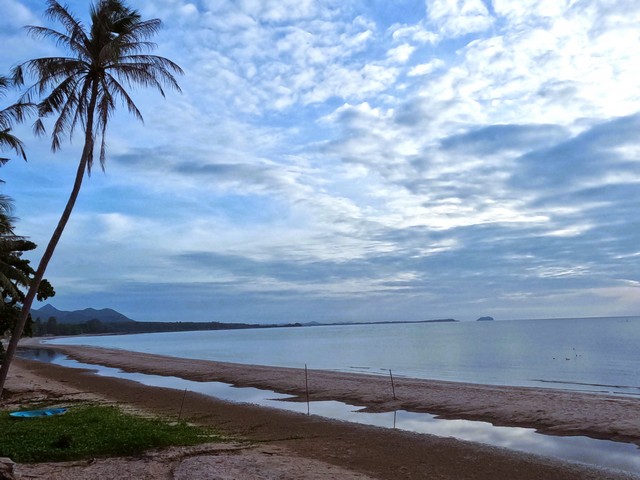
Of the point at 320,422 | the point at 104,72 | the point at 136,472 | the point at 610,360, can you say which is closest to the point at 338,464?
the point at 136,472

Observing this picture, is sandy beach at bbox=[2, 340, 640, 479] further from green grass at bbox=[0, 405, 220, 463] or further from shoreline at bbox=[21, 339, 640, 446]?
green grass at bbox=[0, 405, 220, 463]

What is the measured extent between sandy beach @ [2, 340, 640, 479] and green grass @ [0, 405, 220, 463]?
2.34 ft

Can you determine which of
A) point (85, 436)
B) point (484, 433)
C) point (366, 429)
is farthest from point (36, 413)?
point (484, 433)

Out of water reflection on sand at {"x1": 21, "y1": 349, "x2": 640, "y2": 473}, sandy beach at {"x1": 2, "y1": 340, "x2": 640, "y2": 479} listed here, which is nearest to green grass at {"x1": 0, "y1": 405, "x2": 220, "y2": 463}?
sandy beach at {"x1": 2, "y1": 340, "x2": 640, "y2": 479}

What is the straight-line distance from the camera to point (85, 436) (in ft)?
41.3

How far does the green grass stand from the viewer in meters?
10.9

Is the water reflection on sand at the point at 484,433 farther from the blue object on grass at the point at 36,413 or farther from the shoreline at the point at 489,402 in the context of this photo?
the blue object on grass at the point at 36,413

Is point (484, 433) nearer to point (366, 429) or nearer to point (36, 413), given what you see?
point (366, 429)

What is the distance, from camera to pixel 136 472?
995 centimetres

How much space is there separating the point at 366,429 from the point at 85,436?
25.1 feet

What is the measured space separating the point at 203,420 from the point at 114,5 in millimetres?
11826

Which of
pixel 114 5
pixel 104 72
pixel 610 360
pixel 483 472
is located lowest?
pixel 483 472

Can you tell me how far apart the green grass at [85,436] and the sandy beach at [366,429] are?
2.34 feet

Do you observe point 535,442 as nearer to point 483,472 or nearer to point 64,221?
point 483,472
